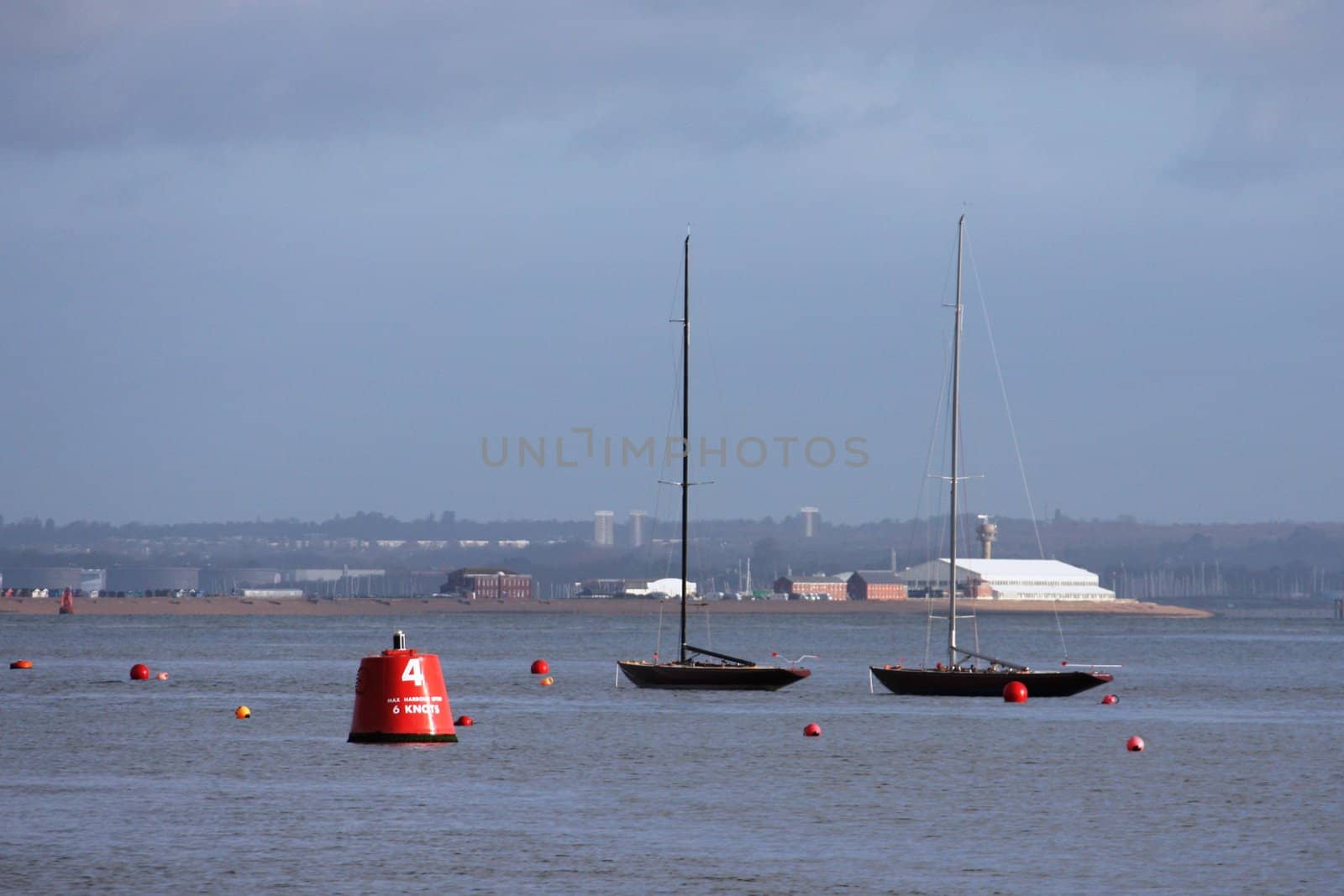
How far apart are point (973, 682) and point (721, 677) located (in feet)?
26.6

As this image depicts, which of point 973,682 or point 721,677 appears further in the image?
point 721,677

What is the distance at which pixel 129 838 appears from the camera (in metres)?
27.6

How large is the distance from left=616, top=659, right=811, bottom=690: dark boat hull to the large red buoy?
26.8 meters

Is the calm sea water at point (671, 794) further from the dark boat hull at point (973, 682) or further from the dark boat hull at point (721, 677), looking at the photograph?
the dark boat hull at point (721, 677)

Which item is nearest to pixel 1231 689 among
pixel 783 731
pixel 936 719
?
pixel 936 719

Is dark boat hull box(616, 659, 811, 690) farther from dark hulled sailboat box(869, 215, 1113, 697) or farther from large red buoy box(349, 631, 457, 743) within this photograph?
large red buoy box(349, 631, 457, 743)

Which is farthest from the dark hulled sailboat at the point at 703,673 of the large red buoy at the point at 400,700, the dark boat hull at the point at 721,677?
the large red buoy at the point at 400,700

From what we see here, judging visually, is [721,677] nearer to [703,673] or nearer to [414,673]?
[703,673]

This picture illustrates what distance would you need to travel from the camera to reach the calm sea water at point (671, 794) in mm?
25047

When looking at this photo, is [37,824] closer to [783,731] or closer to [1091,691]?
[783,731]

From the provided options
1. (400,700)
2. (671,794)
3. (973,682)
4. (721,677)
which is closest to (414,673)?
(400,700)

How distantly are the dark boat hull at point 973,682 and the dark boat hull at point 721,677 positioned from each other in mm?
3136

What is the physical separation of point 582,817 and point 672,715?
27.6 m

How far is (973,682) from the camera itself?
64000 mm
